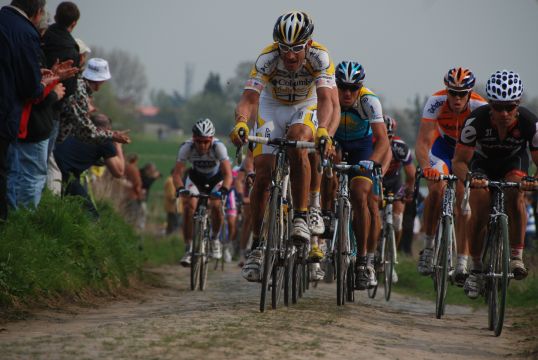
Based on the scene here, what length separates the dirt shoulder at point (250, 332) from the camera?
713 cm

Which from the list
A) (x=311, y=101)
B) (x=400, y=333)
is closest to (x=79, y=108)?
(x=311, y=101)

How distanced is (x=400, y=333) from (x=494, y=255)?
1280 millimetres

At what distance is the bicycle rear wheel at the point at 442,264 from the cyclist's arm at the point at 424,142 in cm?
121

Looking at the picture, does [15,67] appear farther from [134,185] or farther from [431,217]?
[134,185]

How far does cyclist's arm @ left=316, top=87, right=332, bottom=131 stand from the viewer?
10453 mm

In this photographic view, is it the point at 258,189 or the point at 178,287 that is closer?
the point at 258,189

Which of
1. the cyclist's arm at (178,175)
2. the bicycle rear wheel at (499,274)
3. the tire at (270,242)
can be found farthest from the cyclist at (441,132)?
the cyclist's arm at (178,175)

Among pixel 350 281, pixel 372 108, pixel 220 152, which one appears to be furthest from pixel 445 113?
pixel 220 152

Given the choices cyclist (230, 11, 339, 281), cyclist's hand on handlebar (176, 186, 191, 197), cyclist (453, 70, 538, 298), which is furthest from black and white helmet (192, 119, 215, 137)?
cyclist (453, 70, 538, 298)

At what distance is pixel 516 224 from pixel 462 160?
2.92 feet

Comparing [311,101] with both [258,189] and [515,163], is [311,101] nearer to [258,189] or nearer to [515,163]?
[258,189]

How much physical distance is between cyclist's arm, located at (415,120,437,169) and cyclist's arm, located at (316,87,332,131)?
218cm

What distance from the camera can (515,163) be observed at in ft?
35.3

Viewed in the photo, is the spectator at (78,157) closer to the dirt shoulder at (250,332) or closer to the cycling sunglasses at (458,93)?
the dirt shoulder at (250,332)
